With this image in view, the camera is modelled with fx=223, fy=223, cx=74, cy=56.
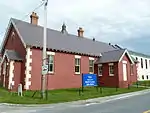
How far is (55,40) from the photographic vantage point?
29.6 meters

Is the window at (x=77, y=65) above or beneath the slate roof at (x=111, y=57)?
beneath

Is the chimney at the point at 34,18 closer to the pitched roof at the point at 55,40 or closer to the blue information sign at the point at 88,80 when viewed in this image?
the pitched roof at the point at 55,40

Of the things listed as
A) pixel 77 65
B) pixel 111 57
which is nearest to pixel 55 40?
pixel 77 65

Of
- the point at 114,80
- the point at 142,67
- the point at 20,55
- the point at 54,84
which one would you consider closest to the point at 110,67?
the point at 114,80

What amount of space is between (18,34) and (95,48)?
1430 cm

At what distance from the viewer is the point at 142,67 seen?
51.0m

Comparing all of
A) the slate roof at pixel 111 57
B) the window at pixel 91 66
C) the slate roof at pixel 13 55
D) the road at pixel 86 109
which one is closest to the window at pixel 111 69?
the slate roof at pixel 111 57

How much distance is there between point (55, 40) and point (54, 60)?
152 inches

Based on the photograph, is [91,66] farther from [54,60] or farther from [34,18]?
[34,18]

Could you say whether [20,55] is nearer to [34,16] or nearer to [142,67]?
[34,16]

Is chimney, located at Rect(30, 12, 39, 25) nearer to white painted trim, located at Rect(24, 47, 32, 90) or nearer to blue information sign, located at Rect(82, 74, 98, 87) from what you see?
white painted trim, located at Rect(24, 47, 32, 90)

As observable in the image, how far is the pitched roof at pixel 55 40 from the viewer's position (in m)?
26.2

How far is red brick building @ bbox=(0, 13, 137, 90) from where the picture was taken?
24578 millimetres

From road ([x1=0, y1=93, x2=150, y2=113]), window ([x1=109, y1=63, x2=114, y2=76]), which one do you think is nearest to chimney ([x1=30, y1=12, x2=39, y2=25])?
window ([x1=109, y1=63, x2=114, y2=76])
